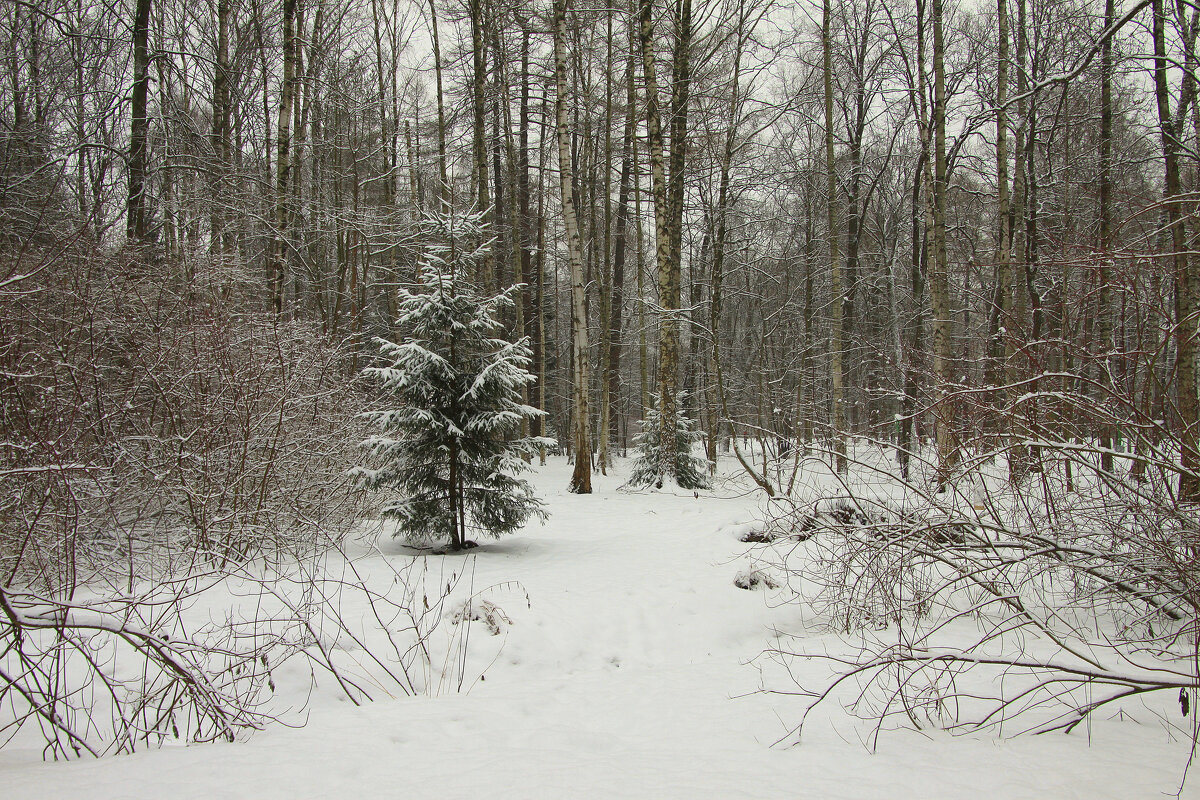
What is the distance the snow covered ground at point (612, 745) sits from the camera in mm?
2477

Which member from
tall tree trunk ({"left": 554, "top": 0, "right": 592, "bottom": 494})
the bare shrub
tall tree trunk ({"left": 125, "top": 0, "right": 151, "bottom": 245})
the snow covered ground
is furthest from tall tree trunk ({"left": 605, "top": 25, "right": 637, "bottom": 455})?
the bare shrub

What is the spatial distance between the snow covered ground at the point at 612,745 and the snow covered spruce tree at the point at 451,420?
65.8 inches

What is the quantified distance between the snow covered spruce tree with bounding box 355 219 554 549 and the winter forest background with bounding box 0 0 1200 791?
28cm

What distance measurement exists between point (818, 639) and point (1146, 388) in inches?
113

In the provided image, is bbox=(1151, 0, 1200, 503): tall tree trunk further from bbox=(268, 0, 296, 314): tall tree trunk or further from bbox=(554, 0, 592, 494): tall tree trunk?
bbox=(268, 0, 296, 314): tall tree trunk

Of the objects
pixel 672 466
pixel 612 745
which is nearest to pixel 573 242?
pixel 672 466

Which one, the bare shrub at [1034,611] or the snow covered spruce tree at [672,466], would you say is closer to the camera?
the bare shrub at [1034,611]

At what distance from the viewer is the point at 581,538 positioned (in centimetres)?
818

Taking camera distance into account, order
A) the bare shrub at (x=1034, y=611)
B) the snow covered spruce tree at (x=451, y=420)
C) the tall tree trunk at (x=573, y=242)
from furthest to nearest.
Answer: the tall tree trunk at (x=573, y=242), the snow covered spruce tree at (x=451, y=420), the bare shrub at (x=1034, y=611)

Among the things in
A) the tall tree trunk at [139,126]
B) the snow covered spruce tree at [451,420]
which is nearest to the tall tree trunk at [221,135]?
the tall tree trunk at [139,126]

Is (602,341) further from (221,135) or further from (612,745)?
(612,745)

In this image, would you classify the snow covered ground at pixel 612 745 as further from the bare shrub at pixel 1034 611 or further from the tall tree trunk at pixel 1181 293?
the tall tree trunk at pixel 1181 293

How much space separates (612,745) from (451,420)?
427 cm

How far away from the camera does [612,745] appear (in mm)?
3146
